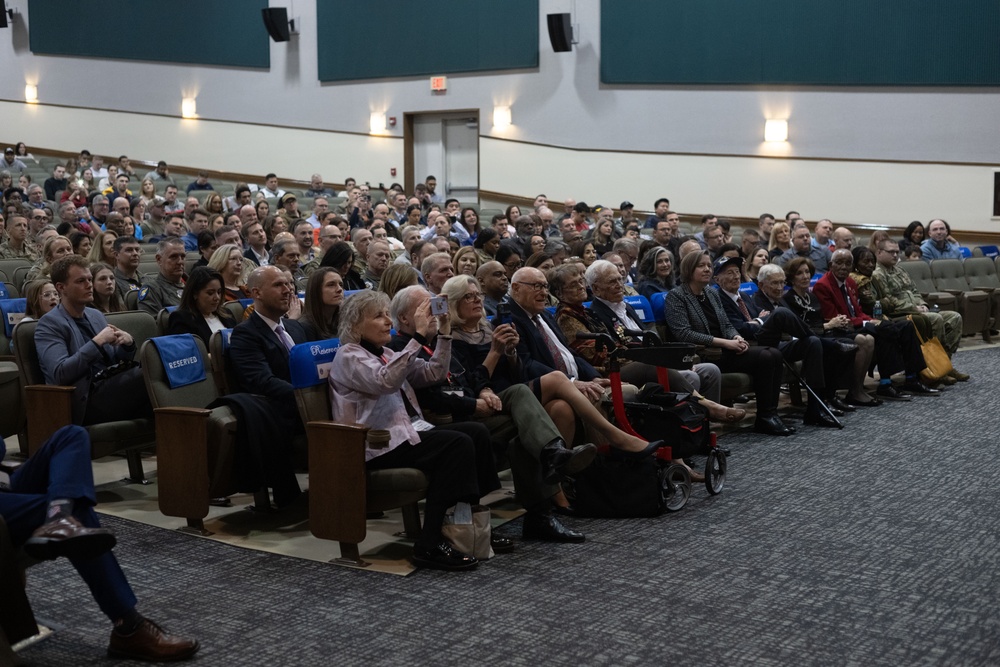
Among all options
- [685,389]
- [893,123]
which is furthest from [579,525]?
[893,123]

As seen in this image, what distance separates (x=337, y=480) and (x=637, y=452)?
48.7 inches

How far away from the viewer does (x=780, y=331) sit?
6035mm

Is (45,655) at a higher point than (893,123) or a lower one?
lower

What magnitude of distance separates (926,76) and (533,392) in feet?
30.3

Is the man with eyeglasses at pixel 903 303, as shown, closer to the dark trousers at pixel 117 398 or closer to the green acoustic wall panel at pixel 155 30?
the dark trousers at pixel 117 398

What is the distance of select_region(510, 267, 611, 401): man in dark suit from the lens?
441cm

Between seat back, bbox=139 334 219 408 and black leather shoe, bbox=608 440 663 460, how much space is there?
1.65 m

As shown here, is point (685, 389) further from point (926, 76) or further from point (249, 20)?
point (249, 20)

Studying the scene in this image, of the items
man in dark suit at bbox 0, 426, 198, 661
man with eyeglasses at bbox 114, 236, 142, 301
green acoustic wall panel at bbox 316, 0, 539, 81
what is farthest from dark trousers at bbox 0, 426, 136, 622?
green acoustic wall panel at bbox 316, 0, 539, 81

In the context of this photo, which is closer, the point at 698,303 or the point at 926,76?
the point at 698,303

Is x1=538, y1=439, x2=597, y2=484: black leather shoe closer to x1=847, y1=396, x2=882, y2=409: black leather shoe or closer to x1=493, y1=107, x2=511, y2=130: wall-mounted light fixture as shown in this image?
x1=847, y1=396, x2=882, y2=409: black leather shoe

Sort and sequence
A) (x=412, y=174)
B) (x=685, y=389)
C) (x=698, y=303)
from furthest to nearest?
(x=412, y=174)
(x=698, y=303)
(x=685, y=389)

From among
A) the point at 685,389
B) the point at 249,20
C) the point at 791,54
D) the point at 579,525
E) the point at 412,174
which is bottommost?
the point at 579,525

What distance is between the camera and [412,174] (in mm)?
15562
